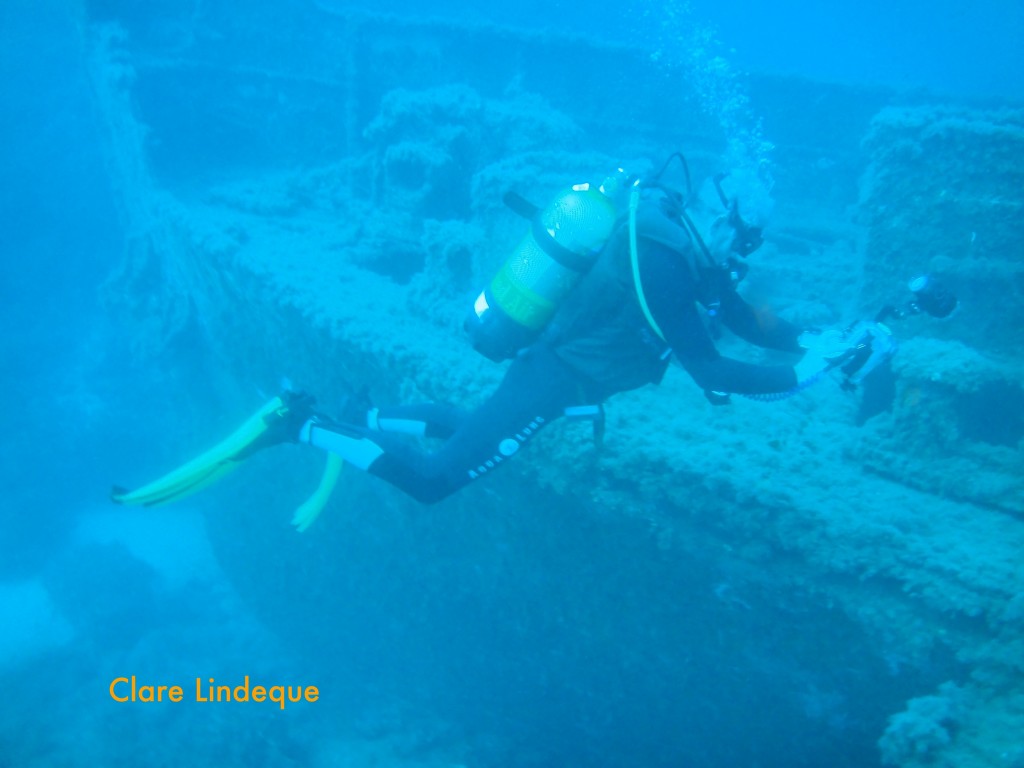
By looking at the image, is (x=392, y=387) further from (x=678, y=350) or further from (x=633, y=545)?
(x=678, y=350)

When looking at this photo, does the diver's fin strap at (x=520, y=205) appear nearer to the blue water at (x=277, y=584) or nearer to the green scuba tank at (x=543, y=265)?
the green scuba tank at (x=543, y=265)

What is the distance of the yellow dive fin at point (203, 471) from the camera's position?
13.4ft

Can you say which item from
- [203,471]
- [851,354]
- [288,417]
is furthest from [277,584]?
[851,354]

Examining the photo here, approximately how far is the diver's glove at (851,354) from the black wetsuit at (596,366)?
0.10 meters

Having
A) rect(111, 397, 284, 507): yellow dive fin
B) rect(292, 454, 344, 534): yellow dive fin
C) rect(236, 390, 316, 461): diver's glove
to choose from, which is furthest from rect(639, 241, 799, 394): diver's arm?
rect(292, 454, 344, 534): yellow dive fin

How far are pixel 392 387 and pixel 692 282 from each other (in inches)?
105

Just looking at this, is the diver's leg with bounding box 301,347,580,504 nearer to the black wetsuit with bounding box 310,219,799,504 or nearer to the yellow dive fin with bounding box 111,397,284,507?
the black wetsuit with bounding box 310,219,799,504

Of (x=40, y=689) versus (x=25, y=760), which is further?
(x=40, y=689)

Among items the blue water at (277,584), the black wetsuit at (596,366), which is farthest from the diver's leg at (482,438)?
the blue water at (277,584)

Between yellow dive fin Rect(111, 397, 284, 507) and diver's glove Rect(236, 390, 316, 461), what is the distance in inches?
1.9

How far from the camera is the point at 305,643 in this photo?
8312mm

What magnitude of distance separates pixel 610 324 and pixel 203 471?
2887 millimetres

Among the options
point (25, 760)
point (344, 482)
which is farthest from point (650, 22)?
point (25, 760)

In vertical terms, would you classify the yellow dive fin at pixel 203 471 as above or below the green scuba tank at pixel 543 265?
below
